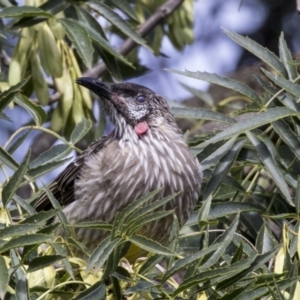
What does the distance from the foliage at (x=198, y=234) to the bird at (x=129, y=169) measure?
0.47ft

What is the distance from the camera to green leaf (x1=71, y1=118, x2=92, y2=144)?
4.16m

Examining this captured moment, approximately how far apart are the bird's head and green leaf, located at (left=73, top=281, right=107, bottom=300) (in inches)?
72.0

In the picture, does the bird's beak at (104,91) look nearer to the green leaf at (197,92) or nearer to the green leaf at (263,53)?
the green leaf at (263,53)

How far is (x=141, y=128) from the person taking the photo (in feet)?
15.6

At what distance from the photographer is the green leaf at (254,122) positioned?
12.4 feet

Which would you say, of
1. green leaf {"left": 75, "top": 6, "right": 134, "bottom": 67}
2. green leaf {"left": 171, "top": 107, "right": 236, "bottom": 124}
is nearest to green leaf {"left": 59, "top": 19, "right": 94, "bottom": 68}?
green leaf {"left": 75, "top": 6, "right": 134, "bottom": 67}

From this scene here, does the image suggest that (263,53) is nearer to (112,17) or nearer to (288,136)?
(288,136)

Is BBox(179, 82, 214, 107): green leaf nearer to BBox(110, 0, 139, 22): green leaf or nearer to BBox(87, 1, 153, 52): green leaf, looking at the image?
BBox(110, 0, 139, 22): green leaf

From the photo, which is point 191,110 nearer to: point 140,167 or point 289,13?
point 140,167

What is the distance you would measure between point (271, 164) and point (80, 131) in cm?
86

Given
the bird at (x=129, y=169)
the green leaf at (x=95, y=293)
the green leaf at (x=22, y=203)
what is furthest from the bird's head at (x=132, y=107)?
the green leaf at (x=95, y=293)

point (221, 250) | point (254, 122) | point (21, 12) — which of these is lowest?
point (221, 250)

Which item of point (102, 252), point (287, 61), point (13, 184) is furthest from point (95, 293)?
point (287, 61)

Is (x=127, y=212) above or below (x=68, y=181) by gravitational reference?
above
